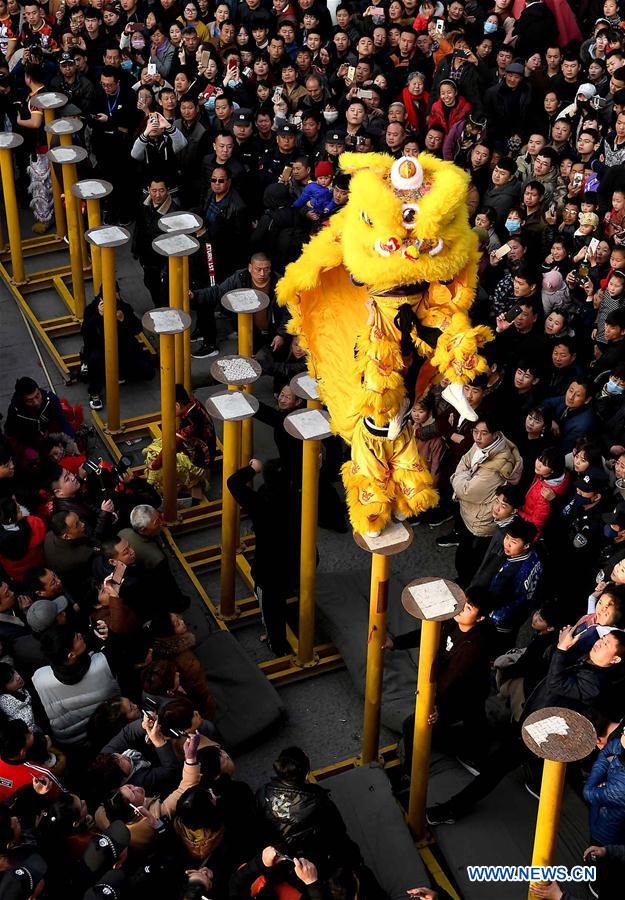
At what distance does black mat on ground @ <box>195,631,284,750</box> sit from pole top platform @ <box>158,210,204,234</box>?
3.26m

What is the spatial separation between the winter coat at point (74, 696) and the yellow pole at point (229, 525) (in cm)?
162

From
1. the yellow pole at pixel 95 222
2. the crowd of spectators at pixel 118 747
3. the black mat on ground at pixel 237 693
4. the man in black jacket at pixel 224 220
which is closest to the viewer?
the crowd of spectators at pixel 118 747

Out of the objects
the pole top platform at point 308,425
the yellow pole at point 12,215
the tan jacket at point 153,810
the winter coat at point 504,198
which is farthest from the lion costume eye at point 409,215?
the yellow pole at point 12,215

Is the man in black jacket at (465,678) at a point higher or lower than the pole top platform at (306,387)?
lower

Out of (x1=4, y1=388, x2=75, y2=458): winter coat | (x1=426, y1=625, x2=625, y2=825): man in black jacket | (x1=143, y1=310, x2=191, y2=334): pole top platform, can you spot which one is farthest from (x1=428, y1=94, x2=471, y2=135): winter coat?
(x1=426, y1=625, x2=625, y2=825): man in black jacket

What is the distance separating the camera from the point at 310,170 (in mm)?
11102

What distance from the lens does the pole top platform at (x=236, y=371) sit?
749cm

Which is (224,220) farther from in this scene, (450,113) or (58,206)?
(450,113)

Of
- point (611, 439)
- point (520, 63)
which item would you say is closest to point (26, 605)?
point (611, 439)

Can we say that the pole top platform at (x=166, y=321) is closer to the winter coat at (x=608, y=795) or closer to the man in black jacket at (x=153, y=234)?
the man in black jacket at (x=153, y=234)

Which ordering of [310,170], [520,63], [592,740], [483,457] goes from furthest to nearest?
[520,63]
[310,170]
[483,457]
[592,740]

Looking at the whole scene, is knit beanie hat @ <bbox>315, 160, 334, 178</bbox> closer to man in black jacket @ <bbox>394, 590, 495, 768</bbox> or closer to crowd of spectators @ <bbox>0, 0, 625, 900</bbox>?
crowd of spectators @ <bbox>0, 0, 625, 900</bbox>

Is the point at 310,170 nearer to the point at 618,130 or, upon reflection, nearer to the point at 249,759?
the point at 618,130

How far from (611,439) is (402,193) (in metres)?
2.92
